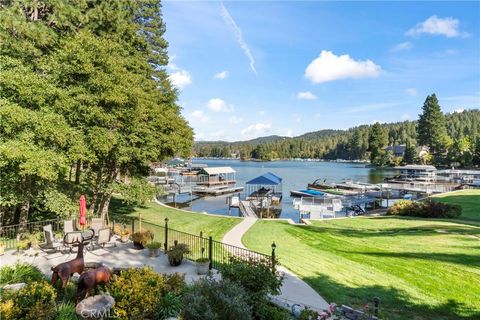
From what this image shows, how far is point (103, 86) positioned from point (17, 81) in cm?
310

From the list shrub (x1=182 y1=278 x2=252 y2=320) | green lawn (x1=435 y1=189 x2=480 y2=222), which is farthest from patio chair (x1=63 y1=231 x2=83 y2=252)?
green lawn (x1=435 y1=189 x2=480 y2=222)

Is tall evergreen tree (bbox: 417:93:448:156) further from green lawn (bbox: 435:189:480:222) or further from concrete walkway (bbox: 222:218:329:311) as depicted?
concrete walkway (bbox: 222:218:329:311)

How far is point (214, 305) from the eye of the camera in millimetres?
5598

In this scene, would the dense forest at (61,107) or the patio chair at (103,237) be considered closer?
the dense forest at (61,107)

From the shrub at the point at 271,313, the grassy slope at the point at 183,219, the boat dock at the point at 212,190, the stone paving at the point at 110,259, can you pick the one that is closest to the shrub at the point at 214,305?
the shrub at the point at 271,313

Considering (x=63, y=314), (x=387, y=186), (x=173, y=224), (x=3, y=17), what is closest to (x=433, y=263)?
(x=63, y=314)

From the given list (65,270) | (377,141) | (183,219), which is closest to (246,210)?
(183,219)

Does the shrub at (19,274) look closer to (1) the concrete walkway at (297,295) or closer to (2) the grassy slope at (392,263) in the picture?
(1) the concrete walkway at (297,295)

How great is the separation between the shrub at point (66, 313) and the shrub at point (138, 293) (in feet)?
2.55

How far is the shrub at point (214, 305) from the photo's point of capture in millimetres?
5398

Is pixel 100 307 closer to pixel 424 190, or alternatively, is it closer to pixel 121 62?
pixel 121 62

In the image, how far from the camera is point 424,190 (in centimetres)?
4469

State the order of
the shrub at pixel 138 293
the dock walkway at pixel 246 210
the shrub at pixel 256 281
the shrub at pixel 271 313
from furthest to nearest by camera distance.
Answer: the dock walkway at pixel 246 210
the shrub at pixel 256 281
the shrub at pixel 271 313
the shrub at pixel 138 293

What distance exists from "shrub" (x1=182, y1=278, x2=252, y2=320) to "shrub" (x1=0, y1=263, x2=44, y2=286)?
4.83 metres
